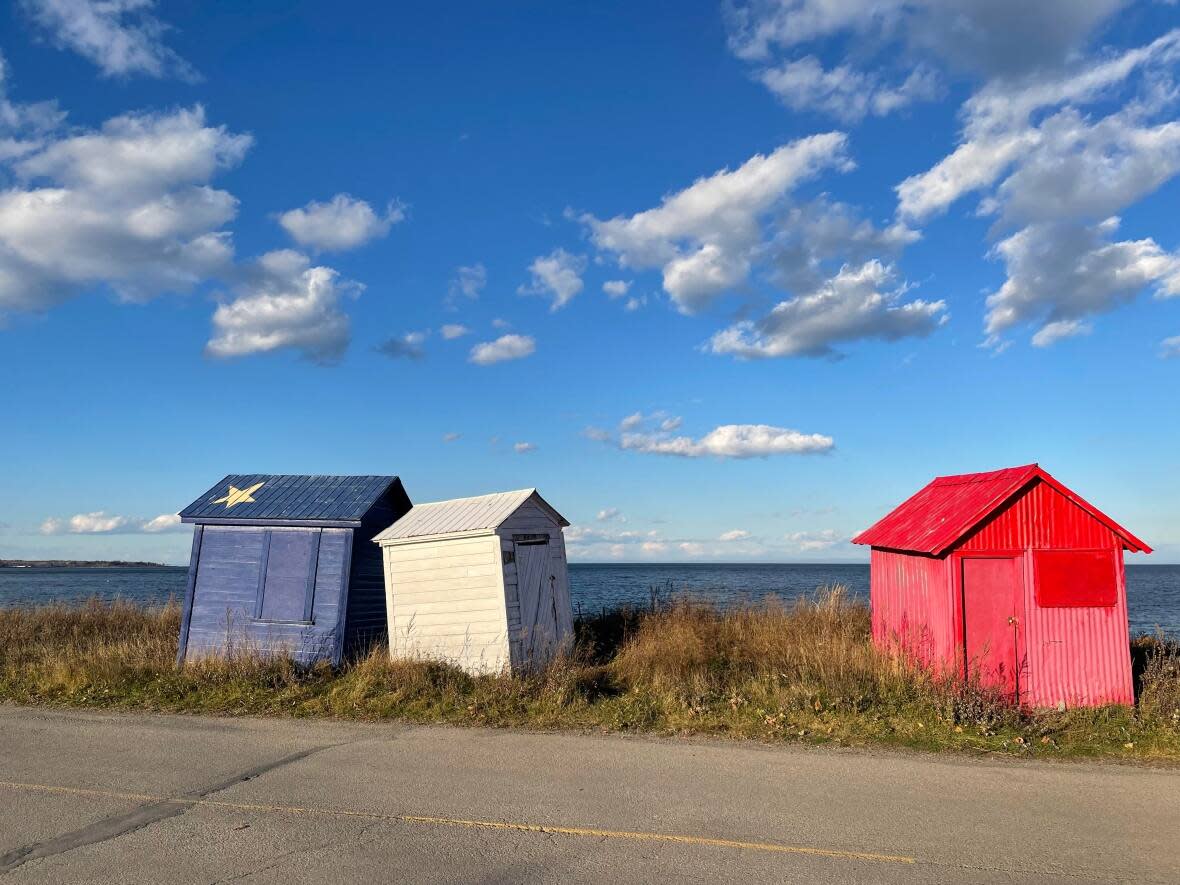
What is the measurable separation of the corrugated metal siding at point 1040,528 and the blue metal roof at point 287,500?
30.0 feet

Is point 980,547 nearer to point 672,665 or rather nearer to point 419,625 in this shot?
point 672,665

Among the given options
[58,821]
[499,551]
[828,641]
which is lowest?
[58,821]

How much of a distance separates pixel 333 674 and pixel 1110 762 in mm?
9996

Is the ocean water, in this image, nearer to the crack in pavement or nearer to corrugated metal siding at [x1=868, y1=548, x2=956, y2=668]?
corrugated metal siding at [x1=868, y1=548, x2=956, y2=668]

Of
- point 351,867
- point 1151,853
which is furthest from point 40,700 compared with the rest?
point 1151,853

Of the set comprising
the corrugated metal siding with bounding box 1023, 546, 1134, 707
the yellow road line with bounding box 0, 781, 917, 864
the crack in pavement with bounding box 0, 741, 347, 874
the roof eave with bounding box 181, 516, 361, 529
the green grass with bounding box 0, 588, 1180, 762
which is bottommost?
the crack in pavement with bounding box 0, 741, 347, 874

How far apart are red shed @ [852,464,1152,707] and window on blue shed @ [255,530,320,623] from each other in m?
9.23

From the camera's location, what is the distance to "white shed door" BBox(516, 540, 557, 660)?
41.8 ft

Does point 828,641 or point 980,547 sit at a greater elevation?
point 980,547

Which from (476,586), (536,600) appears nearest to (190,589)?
(476,586)

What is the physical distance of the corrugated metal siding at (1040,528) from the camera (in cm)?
1067

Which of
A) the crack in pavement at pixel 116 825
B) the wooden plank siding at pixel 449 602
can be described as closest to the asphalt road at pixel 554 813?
the crack in pavement at pixel 116 825

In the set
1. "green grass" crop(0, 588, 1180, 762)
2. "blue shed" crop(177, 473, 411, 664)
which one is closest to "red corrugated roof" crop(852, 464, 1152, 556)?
"green grass" crop(0, 588, 1180, 762)

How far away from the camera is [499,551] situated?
12.4 m
